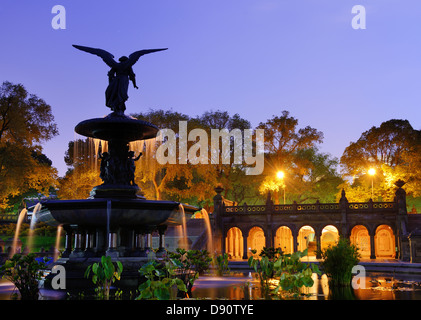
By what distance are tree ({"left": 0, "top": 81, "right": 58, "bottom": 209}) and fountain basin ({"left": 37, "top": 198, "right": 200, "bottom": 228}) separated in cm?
2317

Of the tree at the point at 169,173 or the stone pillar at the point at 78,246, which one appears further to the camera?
the tree at the point at 169,173

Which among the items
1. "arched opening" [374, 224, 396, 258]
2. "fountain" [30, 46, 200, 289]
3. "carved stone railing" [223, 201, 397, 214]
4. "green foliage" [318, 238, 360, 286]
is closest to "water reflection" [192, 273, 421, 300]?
"green foliage" [318, 238, 360, 286]

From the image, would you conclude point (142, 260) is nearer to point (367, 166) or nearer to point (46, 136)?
point (46, 136)

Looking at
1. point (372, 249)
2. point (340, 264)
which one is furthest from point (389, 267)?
point (340, 264)

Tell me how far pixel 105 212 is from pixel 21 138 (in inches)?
1042

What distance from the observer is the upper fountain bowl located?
42.2ft

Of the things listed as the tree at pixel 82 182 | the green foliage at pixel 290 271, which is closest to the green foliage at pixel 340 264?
the green foliage at pixel 290 271

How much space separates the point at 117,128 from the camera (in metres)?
13.1

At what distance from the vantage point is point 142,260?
11.8 m

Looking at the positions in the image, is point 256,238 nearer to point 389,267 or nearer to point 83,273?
point 389,267

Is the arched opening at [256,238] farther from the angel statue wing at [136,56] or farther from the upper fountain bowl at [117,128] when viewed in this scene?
the angel statue wing at [136,56]

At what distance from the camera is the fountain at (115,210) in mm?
11633
